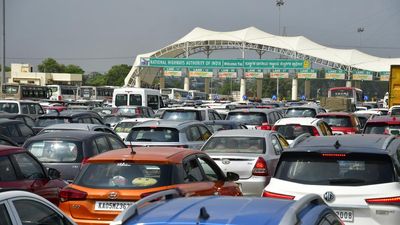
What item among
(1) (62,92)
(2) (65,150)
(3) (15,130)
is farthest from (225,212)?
(1) (62,92)

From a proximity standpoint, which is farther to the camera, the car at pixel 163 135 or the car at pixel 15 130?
the car at pixel 15 130

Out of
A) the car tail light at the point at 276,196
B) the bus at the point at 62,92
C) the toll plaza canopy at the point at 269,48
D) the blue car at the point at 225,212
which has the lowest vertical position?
the bus at the point at 62,92

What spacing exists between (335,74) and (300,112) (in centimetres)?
6386

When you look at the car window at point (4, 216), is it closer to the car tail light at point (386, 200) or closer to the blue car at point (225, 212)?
the blue car at point (225, 212)

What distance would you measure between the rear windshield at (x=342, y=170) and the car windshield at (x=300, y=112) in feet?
66.2

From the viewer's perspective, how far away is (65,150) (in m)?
11.6

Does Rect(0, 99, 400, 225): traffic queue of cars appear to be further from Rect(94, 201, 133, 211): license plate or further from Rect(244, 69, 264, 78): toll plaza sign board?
Rect(244, 69, 264, 78): toll plaza sign board

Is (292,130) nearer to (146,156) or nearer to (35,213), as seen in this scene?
(146,156)

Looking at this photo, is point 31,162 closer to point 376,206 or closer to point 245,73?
point 376,206

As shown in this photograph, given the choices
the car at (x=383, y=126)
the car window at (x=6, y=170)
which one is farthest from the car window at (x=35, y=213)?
the car at (x=383, y=126)

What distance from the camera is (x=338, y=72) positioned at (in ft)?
295

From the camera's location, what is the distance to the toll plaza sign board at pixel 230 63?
267 feet

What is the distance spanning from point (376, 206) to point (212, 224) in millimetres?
3811

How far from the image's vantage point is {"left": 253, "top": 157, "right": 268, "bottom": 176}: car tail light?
11.5 m
